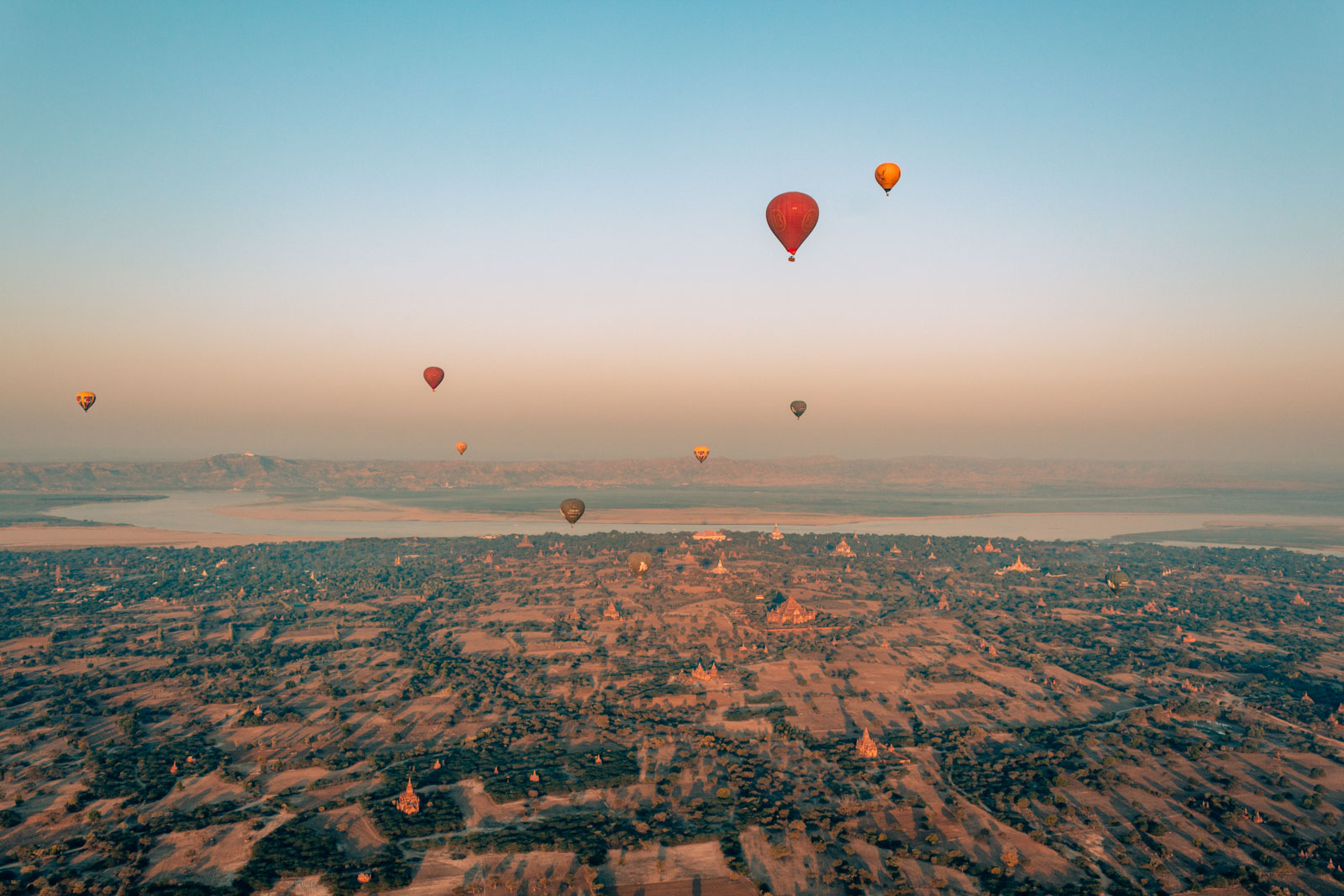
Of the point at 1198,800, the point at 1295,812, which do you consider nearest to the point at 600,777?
the point at 1198,800

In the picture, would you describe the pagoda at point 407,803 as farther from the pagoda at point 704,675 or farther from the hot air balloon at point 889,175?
the hot air balloon at point 889,175

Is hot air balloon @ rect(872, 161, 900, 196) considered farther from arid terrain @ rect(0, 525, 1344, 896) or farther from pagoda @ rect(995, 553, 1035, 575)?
pagoda @ rect(995, 553, 1035, 575)

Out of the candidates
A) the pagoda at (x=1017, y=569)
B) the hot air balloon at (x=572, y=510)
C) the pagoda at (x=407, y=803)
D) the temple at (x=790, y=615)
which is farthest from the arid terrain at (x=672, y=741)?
the pagoda at (x=1017, y=569)

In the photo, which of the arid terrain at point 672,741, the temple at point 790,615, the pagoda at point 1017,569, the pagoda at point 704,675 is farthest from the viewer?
the pagoda at point 1017,569

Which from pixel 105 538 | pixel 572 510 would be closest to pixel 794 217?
pixel 572 510

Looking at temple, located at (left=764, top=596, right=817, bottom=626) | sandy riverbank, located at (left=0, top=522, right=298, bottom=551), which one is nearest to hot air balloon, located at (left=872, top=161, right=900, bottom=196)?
temple, located at (left=764, top=596, right=817, bottom=626)

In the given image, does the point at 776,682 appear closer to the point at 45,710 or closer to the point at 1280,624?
the point at 45,710

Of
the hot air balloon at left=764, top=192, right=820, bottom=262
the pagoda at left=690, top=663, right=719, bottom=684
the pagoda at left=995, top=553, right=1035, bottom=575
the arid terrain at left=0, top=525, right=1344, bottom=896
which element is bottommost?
the arid terrain at left=0, top=525, right=1344, bottom=896
